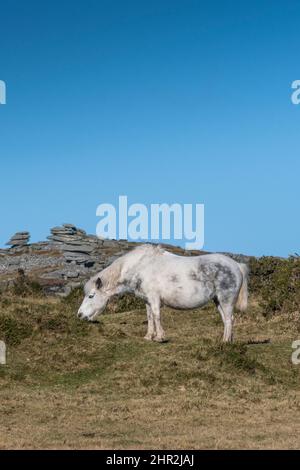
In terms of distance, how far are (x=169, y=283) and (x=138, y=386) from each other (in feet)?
12.5

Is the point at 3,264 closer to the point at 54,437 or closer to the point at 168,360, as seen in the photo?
the point at 168,360

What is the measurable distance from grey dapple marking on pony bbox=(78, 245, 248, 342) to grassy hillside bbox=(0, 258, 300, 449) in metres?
1.13

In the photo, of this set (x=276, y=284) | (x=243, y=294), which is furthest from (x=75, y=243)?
(x=243, y=294)

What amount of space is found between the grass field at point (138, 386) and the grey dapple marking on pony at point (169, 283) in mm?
1175

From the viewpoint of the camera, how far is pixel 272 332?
27188mm

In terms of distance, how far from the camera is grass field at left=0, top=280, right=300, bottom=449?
1380 cm

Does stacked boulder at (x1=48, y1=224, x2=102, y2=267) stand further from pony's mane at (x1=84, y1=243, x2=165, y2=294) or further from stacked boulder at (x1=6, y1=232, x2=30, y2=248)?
pony's mane at (x1=84, y1=243, x2=165, y2=294)

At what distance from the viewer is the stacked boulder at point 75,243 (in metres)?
79.2

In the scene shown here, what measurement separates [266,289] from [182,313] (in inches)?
249

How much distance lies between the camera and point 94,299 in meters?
22.4

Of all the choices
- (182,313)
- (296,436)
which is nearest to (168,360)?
(296,436)

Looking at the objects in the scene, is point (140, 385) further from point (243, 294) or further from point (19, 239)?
point (19, 239)

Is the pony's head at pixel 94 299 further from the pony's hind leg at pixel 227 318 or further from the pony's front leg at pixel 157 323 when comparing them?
the pony's hind leg at pixel 227 318

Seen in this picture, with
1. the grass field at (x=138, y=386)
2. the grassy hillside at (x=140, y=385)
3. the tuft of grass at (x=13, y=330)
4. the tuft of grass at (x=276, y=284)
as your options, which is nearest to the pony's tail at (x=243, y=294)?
the grassy hillside at (x=140, y=385)
